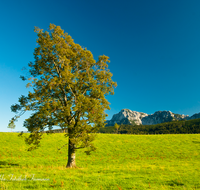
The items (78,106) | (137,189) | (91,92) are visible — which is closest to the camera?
(137,189)

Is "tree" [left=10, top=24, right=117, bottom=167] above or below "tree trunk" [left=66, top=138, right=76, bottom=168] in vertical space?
above

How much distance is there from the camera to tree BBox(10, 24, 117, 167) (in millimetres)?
15875

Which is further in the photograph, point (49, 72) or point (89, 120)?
point (49, 72)

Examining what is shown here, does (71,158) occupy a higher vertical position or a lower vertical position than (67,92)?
lower

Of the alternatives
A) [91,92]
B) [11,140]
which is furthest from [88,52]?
[11,140]

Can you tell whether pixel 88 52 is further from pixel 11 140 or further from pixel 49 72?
pixel 11 140

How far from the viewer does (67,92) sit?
62.3 feet

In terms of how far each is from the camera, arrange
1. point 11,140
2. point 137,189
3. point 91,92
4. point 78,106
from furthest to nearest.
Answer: point 11,140, point 91,92, point 78,106, point 137,189

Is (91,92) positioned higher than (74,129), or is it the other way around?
(91,92)

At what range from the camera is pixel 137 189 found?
858 cm

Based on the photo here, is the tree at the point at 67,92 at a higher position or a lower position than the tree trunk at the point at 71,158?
higher

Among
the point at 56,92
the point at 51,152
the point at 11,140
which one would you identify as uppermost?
the point at 56,92

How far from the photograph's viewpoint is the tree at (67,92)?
15875 mm

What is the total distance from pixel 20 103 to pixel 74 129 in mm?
7933
